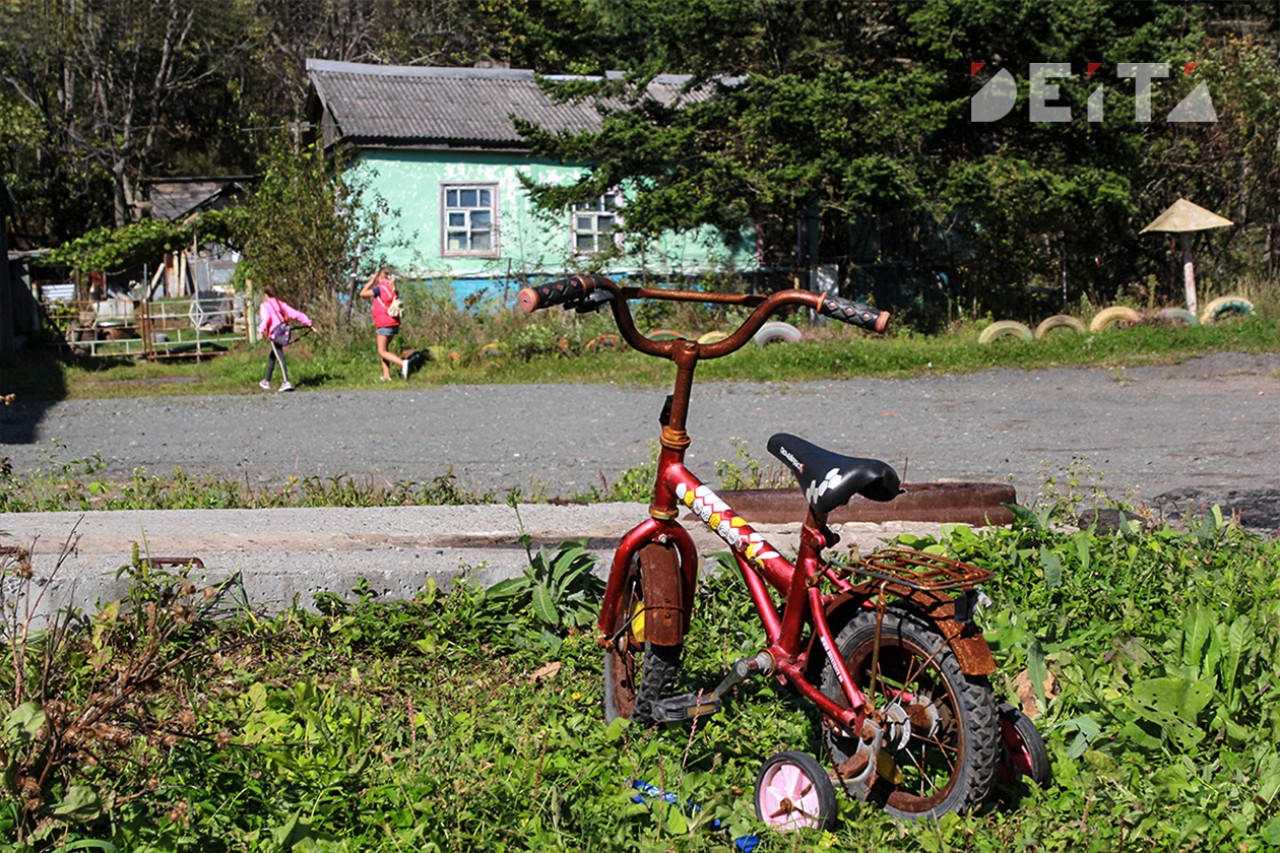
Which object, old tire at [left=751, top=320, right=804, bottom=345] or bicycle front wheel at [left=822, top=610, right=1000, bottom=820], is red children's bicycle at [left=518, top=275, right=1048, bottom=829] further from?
old tire at [left=751, top=320, right=804, bottom=345]

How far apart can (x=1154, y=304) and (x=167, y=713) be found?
18558 mm

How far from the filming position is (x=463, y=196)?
75.3 feet

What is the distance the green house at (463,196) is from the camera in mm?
22281

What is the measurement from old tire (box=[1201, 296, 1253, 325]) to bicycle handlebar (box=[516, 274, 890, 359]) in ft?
51.4

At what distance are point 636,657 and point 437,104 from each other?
20.8m

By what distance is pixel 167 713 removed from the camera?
3.71 meters

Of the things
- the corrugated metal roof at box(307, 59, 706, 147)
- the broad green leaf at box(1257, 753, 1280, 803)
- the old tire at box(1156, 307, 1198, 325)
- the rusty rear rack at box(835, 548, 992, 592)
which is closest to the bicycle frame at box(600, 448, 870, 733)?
the rusty rear rack at box(835, 548, 992, 592)

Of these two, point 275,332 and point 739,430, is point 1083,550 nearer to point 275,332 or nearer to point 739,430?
point 739,430

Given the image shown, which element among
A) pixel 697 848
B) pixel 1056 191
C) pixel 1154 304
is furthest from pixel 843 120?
pixel 697 848

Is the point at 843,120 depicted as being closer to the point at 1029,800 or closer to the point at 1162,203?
the point at 1162,203

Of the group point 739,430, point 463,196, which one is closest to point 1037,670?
point 739,430

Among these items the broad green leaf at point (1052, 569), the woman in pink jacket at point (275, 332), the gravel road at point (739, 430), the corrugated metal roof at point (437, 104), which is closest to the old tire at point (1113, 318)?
the gravel road at point (739, 430)

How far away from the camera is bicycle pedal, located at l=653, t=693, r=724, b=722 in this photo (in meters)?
3.60

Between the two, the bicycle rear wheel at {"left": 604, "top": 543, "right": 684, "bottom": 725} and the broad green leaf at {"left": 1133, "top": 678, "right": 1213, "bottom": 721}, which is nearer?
the broad green leaf at {"left": 1133, "top": 678, "right": 1213, "bottom": 721}
